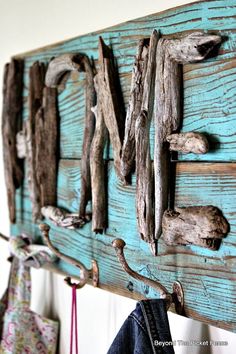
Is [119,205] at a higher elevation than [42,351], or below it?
higher

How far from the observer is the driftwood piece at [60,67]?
3.49 feet

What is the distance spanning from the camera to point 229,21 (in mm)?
774

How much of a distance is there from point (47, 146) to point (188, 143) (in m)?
0.42

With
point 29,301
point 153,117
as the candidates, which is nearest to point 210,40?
point 153,117

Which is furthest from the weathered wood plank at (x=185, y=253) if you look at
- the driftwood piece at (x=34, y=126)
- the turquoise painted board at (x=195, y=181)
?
the driftwood piece at (x=34, y=126)

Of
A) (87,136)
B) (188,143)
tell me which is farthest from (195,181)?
(87,136)

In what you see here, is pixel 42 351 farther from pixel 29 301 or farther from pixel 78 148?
pixel 78 148

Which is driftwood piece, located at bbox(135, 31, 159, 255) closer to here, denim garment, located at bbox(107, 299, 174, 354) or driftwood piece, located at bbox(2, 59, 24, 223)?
denim garment, located at bbox(107, 299, 174, 354)

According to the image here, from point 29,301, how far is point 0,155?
0.36 meters

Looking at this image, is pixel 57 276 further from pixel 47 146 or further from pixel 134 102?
pixel 134 102

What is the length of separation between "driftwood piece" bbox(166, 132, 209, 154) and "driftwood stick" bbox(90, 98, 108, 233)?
182mm

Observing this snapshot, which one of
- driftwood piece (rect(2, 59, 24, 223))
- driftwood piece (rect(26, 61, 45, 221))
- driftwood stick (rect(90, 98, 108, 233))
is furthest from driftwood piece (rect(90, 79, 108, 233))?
driftwood piece (rect(2, 59, 24, 223))

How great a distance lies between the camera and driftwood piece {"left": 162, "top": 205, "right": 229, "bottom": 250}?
0.79 metres

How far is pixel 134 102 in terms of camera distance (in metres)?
0.92
